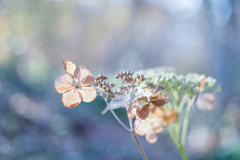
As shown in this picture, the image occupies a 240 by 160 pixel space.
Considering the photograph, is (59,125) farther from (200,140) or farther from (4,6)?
(4,6)

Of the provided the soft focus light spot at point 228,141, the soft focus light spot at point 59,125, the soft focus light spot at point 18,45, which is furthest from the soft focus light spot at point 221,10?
the soft focus light spot at point 18,45

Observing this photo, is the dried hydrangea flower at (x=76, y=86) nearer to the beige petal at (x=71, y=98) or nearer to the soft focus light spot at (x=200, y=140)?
the beige petal at (x=71, y=98)

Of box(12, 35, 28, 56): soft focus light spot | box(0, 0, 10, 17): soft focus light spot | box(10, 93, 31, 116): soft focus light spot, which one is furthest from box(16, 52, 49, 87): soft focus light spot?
box(0, 0, 10, 17): soft focus light spot

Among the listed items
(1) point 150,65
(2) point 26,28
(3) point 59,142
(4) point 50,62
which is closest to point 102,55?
(1) point 150,65

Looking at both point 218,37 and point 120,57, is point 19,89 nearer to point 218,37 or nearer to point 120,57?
point 218,37

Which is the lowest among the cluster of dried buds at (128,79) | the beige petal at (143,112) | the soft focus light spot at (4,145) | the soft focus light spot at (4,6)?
the beige petal at (143,112)

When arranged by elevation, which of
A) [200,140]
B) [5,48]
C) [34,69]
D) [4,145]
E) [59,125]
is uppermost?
[34,69]

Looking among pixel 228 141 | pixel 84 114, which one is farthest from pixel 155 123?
pixel 84 114
